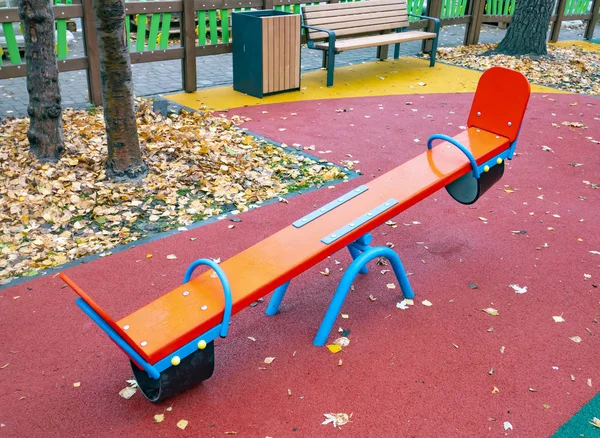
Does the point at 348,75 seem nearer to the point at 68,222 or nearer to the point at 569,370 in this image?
the point at 68,222

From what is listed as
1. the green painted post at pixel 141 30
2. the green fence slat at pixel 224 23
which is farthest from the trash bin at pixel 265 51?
the green painted post at pixel 141 30

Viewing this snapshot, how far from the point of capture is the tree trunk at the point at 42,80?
5062 mm

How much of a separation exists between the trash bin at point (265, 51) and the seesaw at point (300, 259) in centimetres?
405

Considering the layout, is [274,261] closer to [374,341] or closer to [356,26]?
[374,341]

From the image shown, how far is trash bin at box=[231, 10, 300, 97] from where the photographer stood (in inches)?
303

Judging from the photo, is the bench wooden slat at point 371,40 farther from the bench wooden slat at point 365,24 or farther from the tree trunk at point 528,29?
the tree trunk at point 528,29

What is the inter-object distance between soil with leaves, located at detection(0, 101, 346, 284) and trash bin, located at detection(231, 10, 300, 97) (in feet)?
5.49

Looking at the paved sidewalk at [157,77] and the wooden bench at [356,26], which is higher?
the wooden bench at [356,26]

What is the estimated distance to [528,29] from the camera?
11047mm

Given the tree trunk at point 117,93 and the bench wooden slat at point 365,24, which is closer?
the tree trunk at point 117,93

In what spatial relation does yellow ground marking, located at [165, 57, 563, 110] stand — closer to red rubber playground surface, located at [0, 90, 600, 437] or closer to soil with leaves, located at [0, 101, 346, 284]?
soil with leaves, located at [0, 101, 346, 284]

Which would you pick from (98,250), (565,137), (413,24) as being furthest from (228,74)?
(98,250)

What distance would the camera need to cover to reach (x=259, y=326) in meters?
3.44

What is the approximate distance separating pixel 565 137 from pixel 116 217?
531cm
